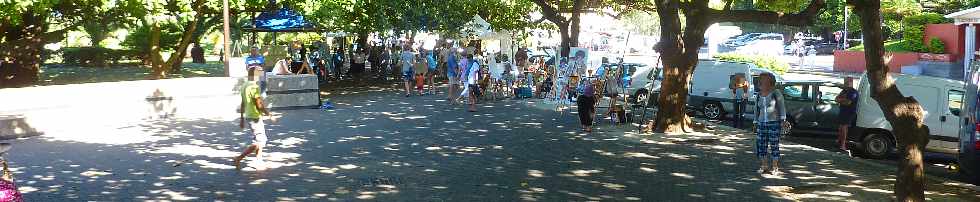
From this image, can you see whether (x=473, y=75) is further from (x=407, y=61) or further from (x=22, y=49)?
(x=22, y=49)

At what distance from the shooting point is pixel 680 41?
14.1 metres

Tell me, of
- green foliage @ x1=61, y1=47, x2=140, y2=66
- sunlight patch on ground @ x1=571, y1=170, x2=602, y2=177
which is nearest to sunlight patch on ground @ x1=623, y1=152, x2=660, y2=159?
sunlight patch on ground @ x1=571, y1=170, x2=602, y2=177

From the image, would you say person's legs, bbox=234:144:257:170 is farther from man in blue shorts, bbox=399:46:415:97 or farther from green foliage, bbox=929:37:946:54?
green foliage, bbox=929:37:946:54

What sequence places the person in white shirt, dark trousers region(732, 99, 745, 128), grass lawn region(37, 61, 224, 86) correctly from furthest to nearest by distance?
grass lawn region(37, 61, 224, 86), the person in white shirt, dark trousers region(732, 99, 745, 128)

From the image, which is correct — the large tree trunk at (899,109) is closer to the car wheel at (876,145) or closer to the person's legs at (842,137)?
the car wheel at (876,145)

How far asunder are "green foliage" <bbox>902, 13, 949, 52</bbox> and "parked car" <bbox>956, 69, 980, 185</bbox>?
80.5ft

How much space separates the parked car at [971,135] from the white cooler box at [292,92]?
12456mm

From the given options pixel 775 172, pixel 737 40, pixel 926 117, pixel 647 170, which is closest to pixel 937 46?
pixel 926 117

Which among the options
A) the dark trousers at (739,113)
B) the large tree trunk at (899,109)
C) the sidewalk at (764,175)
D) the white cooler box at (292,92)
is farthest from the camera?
the white cooler box at (292,92)

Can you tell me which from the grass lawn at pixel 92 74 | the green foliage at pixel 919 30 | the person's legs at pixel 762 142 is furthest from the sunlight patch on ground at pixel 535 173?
the green foliage at pixel 919 30

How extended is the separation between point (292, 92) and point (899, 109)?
42.2 ft

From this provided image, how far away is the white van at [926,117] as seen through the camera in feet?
39.2

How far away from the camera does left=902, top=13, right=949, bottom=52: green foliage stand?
31984mm

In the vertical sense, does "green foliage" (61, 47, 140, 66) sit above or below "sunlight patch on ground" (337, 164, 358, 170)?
above
